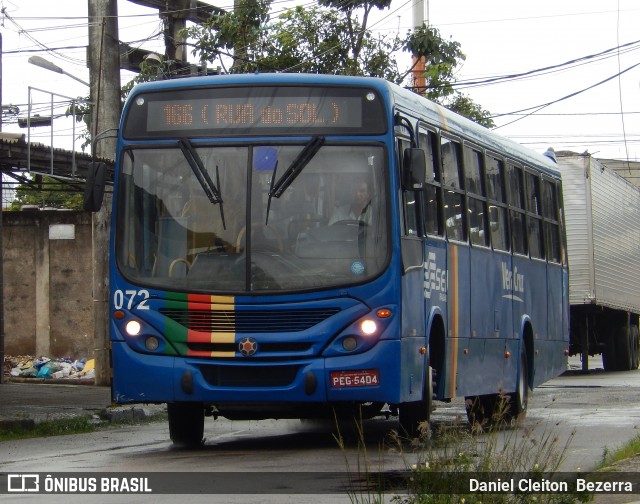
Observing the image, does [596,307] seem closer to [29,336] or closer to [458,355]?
[29,336]

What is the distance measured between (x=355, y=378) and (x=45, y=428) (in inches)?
208

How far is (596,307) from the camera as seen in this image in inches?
1146

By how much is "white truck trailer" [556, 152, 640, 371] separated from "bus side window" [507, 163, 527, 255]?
11.4m

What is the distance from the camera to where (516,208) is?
15898 millimetres

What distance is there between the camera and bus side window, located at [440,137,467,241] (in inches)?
523

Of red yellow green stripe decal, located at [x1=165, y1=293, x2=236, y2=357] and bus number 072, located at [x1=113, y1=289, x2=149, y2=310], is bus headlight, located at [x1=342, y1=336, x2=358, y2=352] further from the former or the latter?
bus number 072, located at [x1=113, y1=289, x2=149, y2=310]

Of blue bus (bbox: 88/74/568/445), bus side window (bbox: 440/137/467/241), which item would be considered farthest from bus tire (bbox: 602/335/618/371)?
blue bus (bbox: 88/74/568/445)

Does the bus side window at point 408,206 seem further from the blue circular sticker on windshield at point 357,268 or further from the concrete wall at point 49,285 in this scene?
the concrete wall at point 49,285

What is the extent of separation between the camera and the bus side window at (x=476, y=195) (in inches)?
554

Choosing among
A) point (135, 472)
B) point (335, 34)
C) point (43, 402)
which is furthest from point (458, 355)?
point (335, 34)

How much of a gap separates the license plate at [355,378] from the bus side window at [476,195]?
333cm

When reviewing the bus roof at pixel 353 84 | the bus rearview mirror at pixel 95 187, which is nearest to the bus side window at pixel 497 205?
the bus roof at pixel 353 84

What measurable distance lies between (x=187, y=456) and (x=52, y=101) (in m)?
9.25

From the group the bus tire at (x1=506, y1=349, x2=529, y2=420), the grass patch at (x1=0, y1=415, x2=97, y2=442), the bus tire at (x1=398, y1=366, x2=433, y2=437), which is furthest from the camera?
the bus tire at (x1=506, y1=349, x2=529, y2=420)
